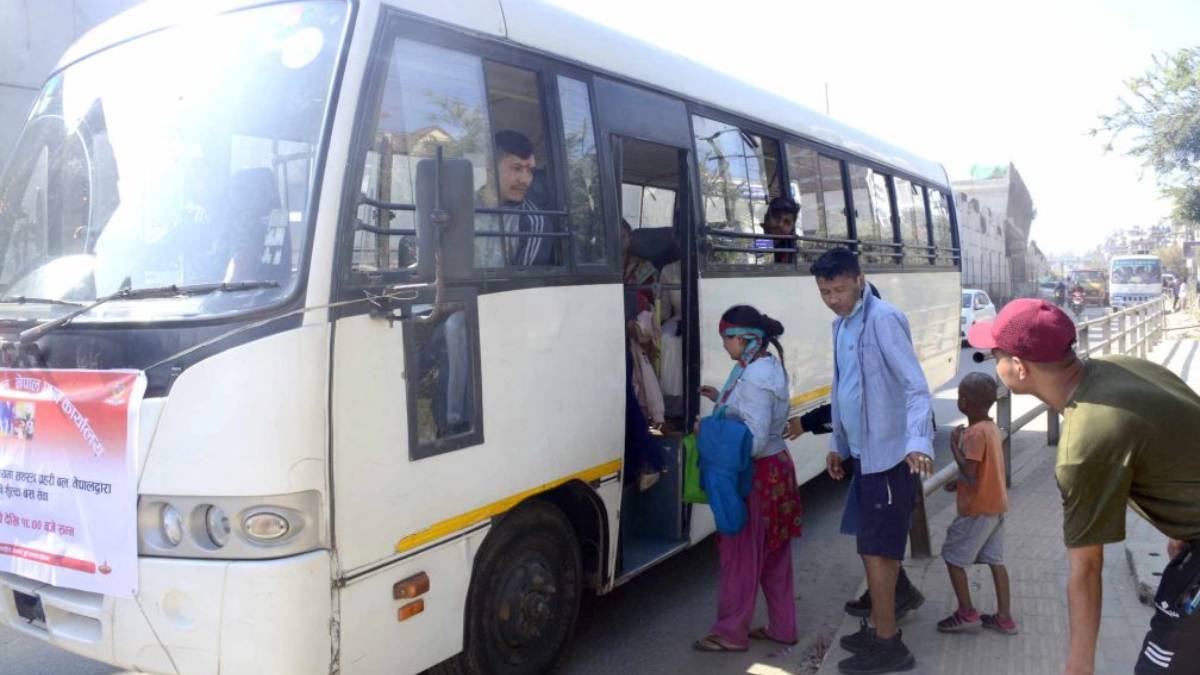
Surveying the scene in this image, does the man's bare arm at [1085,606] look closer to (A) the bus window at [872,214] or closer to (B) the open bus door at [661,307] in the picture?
(B) the open bus door at [661,307]

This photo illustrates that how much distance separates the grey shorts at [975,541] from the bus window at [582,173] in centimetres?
229

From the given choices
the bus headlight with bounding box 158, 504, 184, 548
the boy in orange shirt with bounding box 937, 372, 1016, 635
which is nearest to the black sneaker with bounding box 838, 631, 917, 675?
the boy in orange shirt with bounding box 937, 372, 1016, 635

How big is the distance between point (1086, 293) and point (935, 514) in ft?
178

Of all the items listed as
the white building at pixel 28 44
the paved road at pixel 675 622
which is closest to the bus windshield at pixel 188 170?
the paved road at pixel 675 622

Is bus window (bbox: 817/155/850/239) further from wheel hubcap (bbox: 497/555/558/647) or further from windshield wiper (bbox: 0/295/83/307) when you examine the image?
windshield wiper (bbox: 0/295/83/307)

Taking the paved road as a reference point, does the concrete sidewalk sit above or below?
above

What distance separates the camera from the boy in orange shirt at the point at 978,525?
4.82 meters

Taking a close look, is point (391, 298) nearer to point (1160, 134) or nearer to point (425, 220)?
point (425, 220)

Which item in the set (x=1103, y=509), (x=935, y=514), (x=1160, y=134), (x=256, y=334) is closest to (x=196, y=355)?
(x=256, y=334)

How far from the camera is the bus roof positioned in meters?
3.89

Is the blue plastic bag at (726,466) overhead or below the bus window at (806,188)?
below

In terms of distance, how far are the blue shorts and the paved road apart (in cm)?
83

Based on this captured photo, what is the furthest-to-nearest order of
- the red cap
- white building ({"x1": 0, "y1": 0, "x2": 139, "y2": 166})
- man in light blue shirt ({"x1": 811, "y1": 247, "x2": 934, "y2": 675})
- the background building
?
the background building → white building ({"x1": 0, "y1": 0, "x2": 139, "y2": 166}) → man in light blue shirt ({"x1": 811, "y1": 247, "x2": 934, "y2": 675}) → the red cap

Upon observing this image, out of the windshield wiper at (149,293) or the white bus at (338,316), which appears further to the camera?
the windshield wiper at (149,293)
